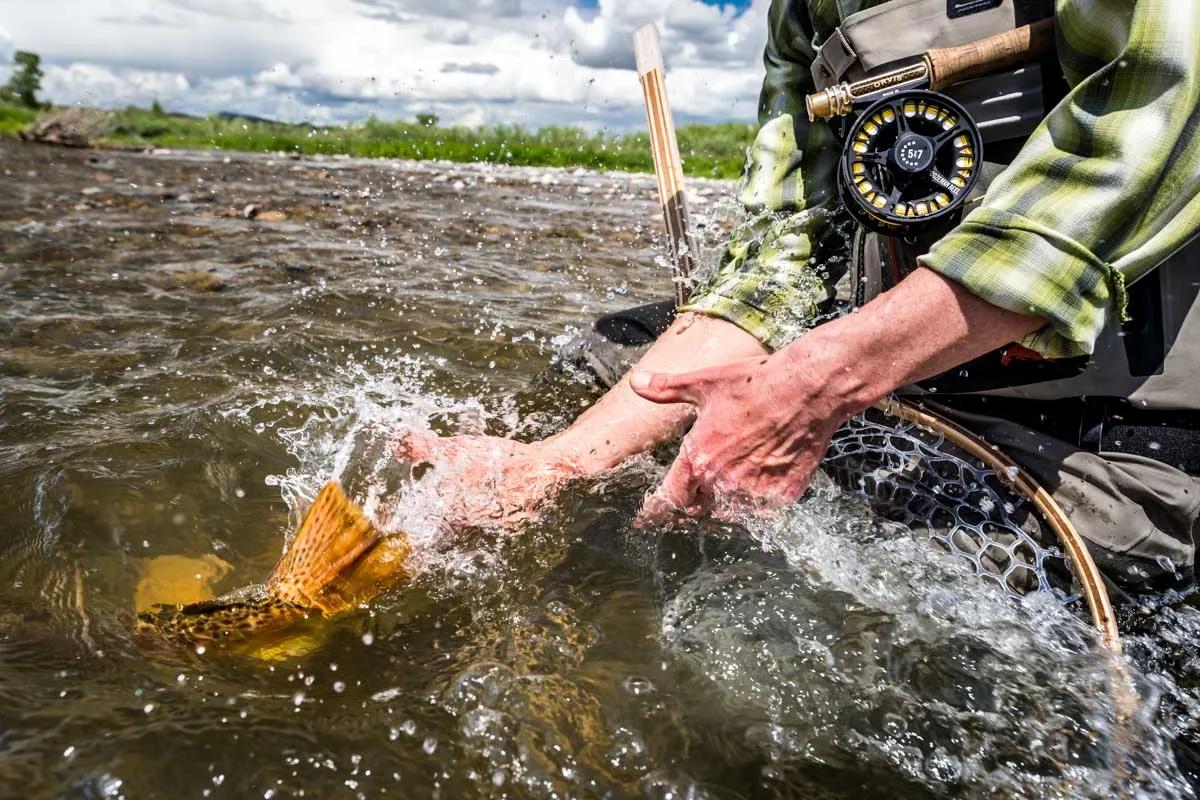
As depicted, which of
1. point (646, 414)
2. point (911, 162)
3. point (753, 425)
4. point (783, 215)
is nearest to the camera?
point (753, 425)

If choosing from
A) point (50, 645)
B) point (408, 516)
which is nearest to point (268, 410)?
point (408, 516)

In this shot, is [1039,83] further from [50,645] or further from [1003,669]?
[50,645]

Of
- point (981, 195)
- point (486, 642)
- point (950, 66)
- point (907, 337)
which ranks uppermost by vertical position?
point (950, 66)

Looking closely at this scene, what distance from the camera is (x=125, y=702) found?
1.48m

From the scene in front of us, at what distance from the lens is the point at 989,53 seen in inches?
74.0

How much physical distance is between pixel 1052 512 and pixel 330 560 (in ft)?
5.12

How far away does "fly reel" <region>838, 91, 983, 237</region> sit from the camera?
1847mm

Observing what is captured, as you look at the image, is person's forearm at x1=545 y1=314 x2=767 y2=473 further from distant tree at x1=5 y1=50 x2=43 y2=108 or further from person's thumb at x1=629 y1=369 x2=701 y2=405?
distant tree at x1=5 y1=50 x2=43 y2=108

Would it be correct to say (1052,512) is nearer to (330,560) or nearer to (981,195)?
(981,195)

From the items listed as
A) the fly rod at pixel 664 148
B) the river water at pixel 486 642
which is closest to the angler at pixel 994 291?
the river water at pixel 486 642

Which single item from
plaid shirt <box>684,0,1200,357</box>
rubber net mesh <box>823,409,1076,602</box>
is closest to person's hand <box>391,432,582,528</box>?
rubber net mesh <box>823,409,1076,602</box>

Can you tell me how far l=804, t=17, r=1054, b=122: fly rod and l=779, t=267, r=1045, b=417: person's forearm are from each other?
60cm

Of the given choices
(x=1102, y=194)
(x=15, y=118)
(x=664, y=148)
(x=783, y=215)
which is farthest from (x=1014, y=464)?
(x=15, y=118)

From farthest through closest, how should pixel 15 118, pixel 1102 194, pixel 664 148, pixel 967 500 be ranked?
1. pixel 15 118
2. pixel 664 148
3. pixel 967 500
4. pixel 1102 194
